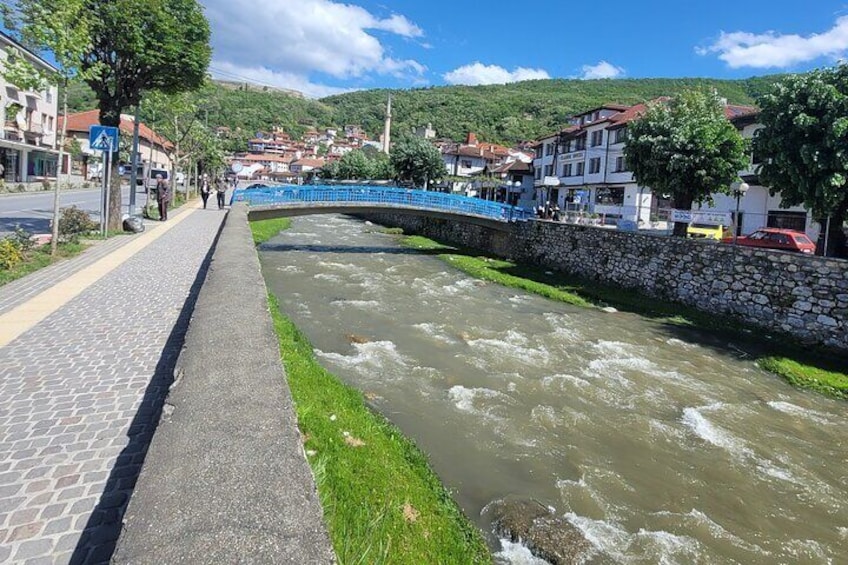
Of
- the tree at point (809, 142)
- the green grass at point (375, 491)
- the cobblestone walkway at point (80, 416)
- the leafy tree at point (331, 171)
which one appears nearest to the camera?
the cobblestone walkway at point (80, 416)

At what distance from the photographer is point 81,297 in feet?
31.2

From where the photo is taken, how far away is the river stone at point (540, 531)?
5.59 metres

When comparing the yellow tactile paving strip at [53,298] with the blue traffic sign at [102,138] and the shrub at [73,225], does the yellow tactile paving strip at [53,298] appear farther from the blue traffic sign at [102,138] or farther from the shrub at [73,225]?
the blue traffic sign at [102,138]

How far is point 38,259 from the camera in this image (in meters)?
12.3

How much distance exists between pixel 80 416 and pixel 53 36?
12.3 meters

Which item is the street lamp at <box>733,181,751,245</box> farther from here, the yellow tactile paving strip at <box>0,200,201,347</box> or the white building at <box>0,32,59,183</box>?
the white building at <box>0,32,59,183</box>

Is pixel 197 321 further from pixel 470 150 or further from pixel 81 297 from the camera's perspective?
pixel 470 150

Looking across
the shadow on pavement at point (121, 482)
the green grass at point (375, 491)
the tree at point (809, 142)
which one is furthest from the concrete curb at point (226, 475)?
the tree at point (809, 142)

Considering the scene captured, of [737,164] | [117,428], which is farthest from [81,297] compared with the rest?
[737,164]

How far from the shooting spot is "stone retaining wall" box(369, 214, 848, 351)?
50.2ft

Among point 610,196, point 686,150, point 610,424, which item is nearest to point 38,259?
point 610,424

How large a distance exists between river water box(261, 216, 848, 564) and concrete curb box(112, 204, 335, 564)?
3.27 meters

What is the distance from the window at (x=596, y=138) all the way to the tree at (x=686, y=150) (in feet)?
74.8

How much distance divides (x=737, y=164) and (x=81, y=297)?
22810 mm
